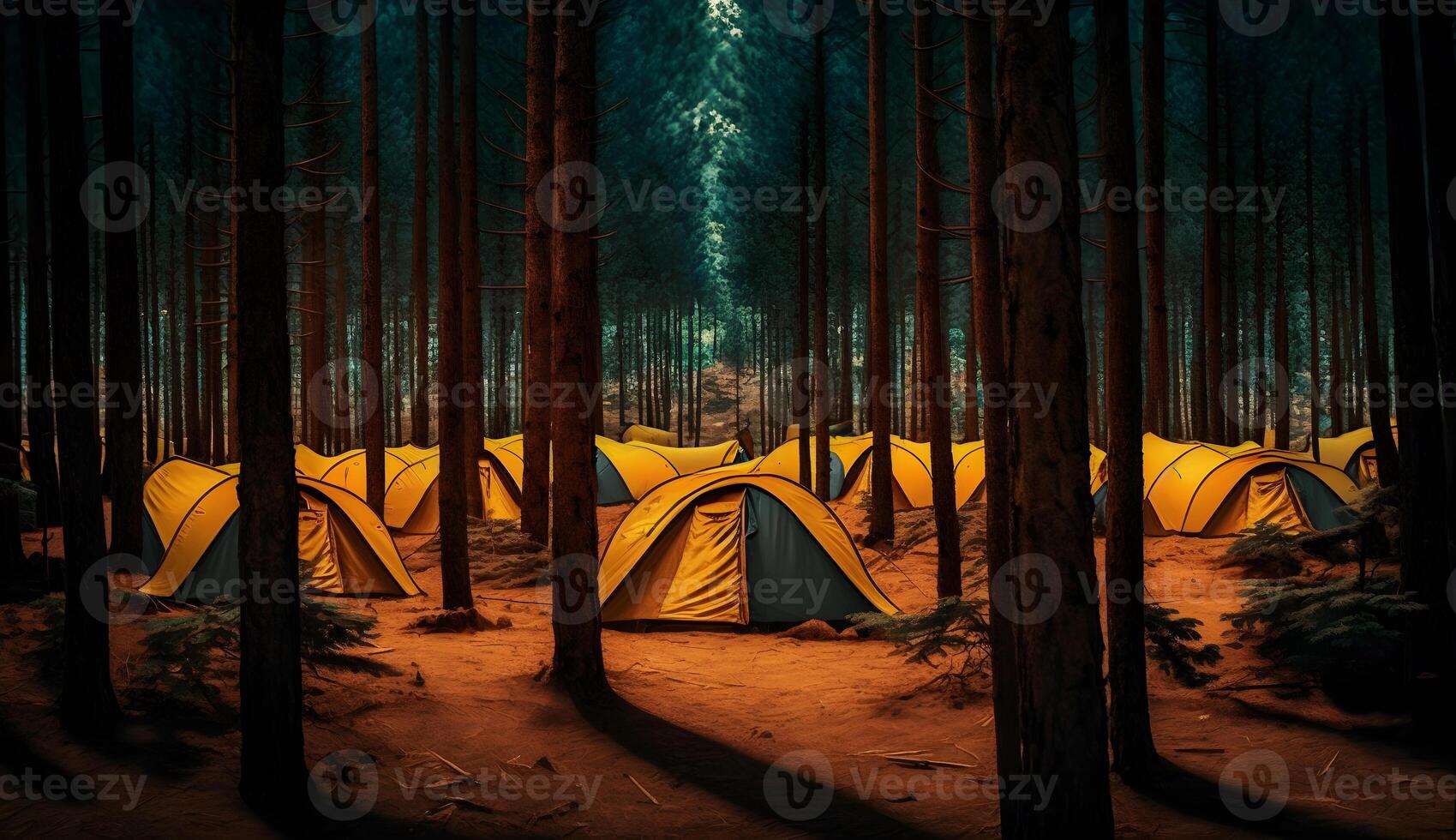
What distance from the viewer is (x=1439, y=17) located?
597 centimetres

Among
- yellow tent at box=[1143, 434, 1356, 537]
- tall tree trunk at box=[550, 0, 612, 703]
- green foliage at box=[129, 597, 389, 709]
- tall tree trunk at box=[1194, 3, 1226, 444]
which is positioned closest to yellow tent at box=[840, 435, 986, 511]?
yellow tent at box=[1143, 434, 1356, 537]

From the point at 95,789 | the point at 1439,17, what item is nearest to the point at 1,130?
the point at 95,789

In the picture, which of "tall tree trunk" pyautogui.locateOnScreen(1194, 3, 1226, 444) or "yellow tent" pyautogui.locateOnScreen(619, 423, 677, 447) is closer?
"tall tree trunk" pyautogui.locateOnScreen(1194, 3, 1226, 444)

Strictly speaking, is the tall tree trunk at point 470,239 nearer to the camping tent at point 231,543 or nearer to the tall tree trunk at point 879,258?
the camping tent at point 231,543

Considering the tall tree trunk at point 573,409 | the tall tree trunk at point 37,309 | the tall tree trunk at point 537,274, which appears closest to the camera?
the tall tree trunk at point 573,409

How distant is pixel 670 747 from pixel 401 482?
13657 millimetres

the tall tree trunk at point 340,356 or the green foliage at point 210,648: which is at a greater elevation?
the tall tree trunk at point 340,356

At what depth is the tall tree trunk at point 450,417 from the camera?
10492 millimetres

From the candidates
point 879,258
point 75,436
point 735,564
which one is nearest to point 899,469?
point 879,258

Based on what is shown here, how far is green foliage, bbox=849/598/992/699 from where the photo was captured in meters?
7.60

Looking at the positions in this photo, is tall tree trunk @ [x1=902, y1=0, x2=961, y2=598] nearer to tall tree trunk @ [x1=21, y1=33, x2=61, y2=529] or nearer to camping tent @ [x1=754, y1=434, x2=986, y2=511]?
camping tent @ [x1=754, y1=434, x2=986, y2=511]

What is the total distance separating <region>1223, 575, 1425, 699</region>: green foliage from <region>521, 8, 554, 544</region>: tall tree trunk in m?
6.83

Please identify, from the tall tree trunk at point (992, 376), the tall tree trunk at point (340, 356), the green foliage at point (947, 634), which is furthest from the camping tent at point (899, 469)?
the tall tree trunk at point (340, 356)

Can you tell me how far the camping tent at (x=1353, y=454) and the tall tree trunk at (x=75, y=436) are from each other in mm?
17777
